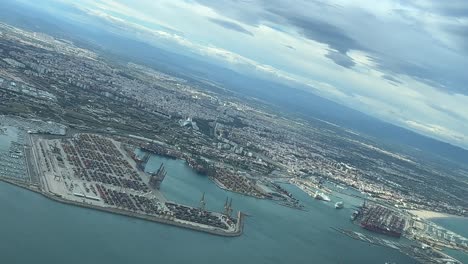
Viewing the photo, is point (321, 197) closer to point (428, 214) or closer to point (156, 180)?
point (428, 214)

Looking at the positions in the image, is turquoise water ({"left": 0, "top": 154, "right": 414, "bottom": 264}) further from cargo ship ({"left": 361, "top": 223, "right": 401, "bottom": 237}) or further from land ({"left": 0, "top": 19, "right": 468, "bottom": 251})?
cargo ship ({"left": 361, "top": 223, "right": 401, "bottom": 237})

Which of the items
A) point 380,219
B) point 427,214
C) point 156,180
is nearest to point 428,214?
point 427,214

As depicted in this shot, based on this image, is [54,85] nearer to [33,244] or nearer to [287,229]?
[287,229]

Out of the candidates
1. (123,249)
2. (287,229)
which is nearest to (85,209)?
(123,249)

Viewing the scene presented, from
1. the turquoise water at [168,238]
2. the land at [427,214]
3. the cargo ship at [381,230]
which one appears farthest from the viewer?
the land at [427,214]

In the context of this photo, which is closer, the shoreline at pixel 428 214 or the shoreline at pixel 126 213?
the shoreline at pixel 126 213

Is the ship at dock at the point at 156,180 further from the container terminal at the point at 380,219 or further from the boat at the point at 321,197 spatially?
the container terminal at the point at 380,219

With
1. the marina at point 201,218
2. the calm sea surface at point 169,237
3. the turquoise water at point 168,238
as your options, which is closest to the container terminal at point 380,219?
the marina at point 201,218
